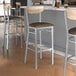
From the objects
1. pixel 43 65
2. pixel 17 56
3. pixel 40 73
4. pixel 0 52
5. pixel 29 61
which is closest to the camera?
pixel 40 73

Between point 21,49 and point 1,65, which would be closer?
point 1,65

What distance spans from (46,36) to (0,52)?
109cm

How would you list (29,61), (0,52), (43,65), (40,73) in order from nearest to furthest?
1. (40,73)
2. (43,65)
3. (29,61)
4. (0,52)

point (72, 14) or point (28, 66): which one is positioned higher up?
point (72, 14)

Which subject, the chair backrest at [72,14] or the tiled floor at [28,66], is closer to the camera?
the chair backrest at [72,14]

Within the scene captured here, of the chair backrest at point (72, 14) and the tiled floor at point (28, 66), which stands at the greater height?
the chair backrest at point (72, 14)

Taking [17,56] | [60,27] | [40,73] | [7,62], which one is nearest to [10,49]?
[17,56]

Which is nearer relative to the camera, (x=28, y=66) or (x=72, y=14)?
(x=72, y=14)

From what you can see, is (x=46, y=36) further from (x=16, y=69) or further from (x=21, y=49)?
(x=16, y=69)

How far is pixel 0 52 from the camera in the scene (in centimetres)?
441

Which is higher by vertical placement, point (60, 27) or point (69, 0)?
point (69, 0)

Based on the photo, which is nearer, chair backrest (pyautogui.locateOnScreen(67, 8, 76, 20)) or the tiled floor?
chair backrest (pyautogui.locateOnScreen(67, 8, 76, 20))

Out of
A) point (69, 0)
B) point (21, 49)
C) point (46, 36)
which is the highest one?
point (69, 0)

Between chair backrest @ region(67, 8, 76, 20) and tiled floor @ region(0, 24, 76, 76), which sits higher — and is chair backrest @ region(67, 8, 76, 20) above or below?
above
